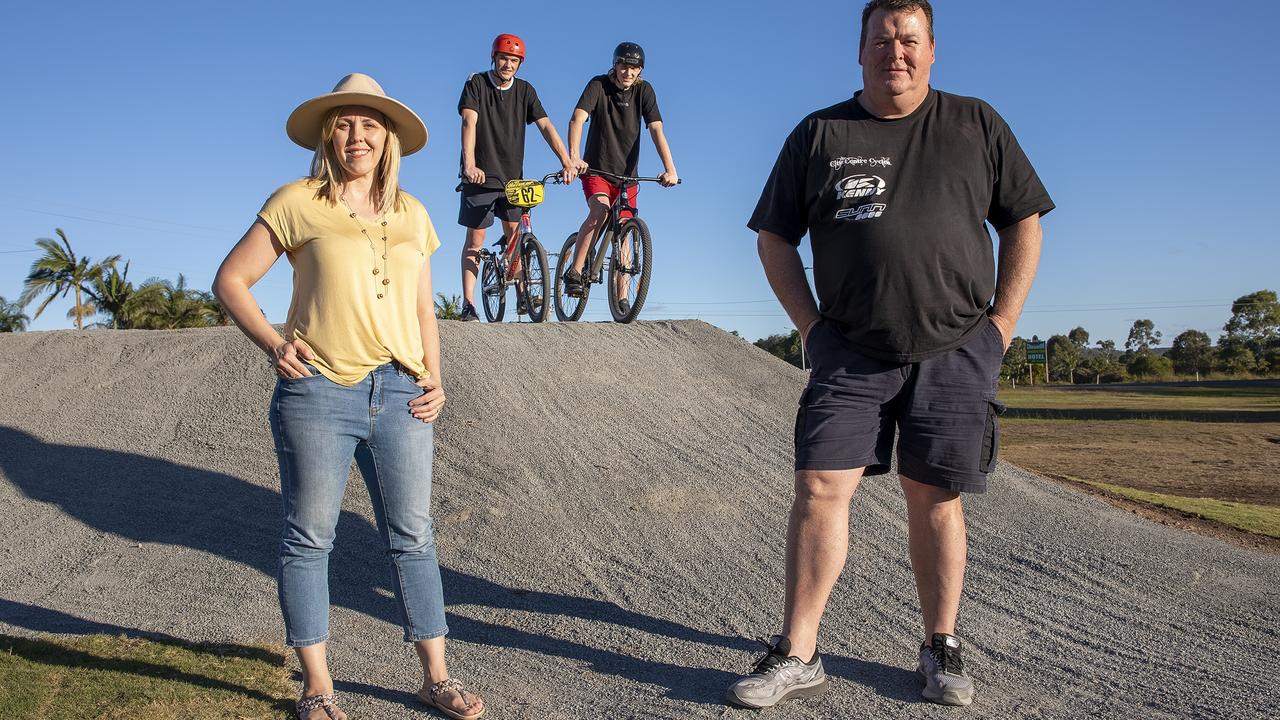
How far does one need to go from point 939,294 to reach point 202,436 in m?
5.66

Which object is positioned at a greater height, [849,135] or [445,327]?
[849,135]

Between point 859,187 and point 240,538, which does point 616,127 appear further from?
point 859,187

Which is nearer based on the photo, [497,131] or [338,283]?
[338,283]

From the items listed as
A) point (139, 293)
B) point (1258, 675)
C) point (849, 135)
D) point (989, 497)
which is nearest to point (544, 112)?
point (989, 497)

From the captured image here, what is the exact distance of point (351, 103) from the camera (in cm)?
326

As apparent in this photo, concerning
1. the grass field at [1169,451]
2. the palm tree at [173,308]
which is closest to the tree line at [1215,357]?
the grass field at [1169,451]

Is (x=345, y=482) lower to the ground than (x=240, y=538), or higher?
higher

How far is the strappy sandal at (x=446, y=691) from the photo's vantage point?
334 centimetres

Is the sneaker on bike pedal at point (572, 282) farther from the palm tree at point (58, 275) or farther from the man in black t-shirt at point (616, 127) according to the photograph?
the palm tree at point (58, 275)

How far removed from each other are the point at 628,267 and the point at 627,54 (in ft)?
6.45

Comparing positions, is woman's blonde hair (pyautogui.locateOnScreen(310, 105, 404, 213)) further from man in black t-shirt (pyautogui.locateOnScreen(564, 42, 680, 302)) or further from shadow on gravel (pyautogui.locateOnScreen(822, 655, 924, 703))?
man in black t-shirt (pyautogui.locateOnScreen(564, 42, 680, 302))

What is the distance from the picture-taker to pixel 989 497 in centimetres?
686

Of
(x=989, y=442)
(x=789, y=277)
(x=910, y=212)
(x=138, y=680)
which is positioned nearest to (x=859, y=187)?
(x=910, y=212)

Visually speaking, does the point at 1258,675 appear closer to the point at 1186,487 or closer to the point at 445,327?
the point at 445,327
